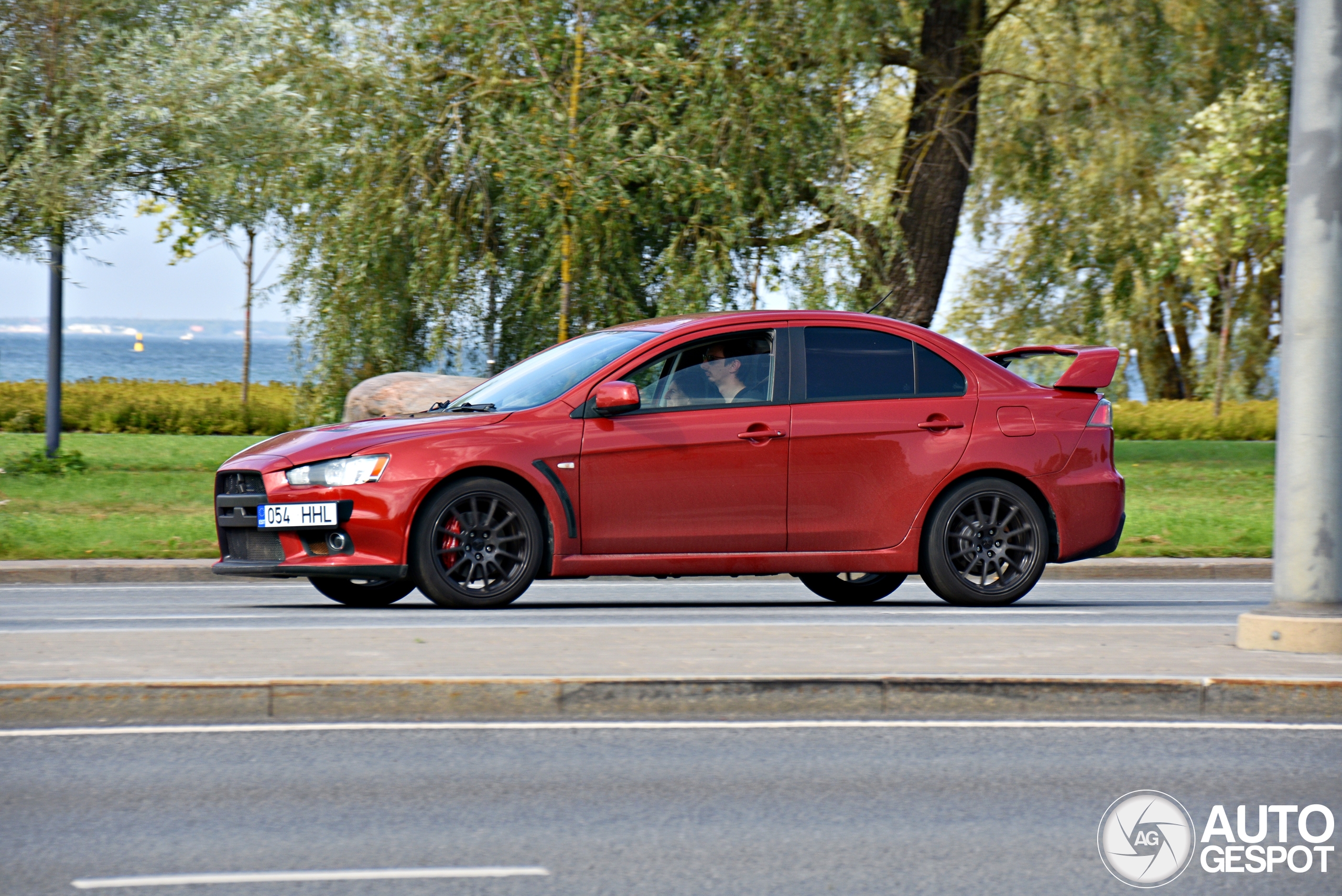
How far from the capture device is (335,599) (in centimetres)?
1064

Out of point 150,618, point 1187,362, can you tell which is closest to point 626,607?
point 150,618

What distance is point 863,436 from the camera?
9.84 metres

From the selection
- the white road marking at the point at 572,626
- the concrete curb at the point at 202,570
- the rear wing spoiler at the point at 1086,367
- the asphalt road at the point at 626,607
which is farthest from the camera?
the concrete curb at the point at 202,570

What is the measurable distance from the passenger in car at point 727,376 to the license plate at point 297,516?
91.9 inches

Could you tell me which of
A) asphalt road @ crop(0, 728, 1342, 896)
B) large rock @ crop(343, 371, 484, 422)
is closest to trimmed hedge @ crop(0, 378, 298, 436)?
large rock @ crop(343, 371, 484, 422)

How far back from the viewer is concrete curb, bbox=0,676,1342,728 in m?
6.55

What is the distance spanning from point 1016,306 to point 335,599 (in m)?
20.5

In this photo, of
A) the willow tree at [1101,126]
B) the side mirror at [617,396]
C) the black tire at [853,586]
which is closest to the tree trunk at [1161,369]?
the willow tree at [1101,126]

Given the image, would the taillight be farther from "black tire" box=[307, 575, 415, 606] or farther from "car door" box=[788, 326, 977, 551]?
"black tire" box=[307, 575, 415, 606]

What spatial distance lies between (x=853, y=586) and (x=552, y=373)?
2550mm

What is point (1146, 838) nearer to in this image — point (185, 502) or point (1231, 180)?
point (185, 502)

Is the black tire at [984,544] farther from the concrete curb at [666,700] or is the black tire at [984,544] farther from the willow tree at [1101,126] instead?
the willow tree at [1101,126]

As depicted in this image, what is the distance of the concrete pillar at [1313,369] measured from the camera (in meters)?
7.66

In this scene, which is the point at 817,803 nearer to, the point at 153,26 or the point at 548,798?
the point at 548,798
